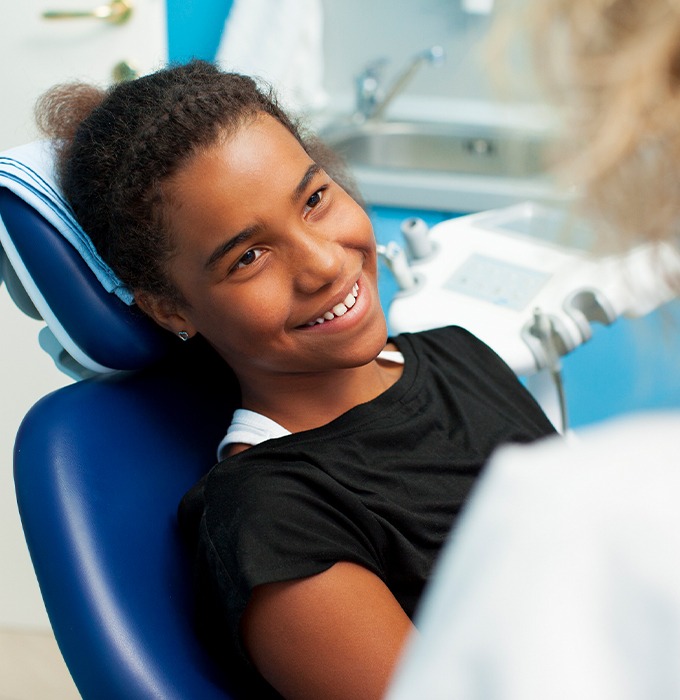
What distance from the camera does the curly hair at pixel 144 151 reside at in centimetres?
102

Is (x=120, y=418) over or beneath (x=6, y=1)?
beneath

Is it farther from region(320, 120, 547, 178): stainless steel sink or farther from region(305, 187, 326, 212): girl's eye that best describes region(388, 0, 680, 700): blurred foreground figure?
region(320, 120, 547, 178): stainless steel sink

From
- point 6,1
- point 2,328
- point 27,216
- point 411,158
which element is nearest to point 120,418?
point 27,216

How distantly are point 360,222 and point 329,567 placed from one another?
41 centimetres

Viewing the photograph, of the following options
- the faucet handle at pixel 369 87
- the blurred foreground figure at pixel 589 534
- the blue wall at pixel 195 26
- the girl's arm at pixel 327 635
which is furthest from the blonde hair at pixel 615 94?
the faucet handle at pixel 369 87

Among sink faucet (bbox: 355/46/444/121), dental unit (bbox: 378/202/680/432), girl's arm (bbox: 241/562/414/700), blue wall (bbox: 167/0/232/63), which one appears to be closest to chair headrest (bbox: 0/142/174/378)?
girl's arm (bbox: 241/562/414/700)

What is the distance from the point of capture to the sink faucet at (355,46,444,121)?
8.66ft

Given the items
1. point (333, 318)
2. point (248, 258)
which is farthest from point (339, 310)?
point (248, 258)

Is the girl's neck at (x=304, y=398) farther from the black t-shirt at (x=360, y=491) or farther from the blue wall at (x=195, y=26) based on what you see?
the blue wall at (x=195, y=26)

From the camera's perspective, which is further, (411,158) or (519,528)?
(411,158)

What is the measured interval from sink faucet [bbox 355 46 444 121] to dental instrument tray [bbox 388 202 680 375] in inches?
39.6

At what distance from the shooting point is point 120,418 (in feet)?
3.71

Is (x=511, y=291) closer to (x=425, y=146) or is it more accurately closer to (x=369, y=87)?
(x=369, y=87)

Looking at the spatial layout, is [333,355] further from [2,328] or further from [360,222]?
[2,328]
